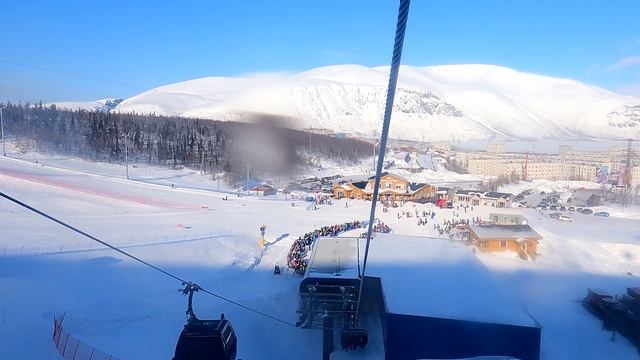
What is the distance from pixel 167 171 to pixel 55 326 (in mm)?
12606

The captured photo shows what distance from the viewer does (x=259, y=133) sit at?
7.14 metres

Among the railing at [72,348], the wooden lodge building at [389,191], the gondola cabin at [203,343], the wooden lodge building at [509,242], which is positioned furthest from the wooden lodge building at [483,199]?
the gondola cabin at [203,343]

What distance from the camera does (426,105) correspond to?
117 ft

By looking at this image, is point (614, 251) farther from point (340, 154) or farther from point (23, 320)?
point (340, 154)

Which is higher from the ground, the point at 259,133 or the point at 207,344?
the point at 259,133

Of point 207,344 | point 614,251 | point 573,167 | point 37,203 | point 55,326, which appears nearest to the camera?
point 207,344

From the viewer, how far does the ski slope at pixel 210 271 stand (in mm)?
3811

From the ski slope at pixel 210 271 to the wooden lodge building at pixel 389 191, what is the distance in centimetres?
265

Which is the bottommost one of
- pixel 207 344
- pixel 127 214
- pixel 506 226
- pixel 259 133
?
pixel 127 214

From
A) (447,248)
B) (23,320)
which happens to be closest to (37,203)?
(23,320)

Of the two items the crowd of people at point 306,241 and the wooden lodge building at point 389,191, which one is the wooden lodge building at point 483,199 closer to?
the wooden lodge building at point 389,191

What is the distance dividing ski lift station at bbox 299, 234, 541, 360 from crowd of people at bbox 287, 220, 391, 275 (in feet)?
1.17

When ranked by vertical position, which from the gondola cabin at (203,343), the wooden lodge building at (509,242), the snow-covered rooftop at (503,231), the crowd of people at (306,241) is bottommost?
the crowd of people at (306,241)

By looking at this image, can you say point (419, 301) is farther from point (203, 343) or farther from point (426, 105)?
point (426, 105)
